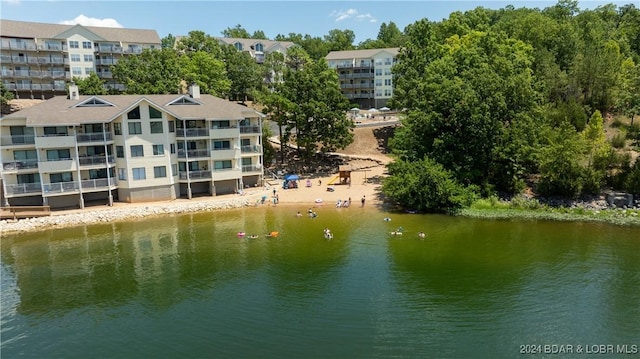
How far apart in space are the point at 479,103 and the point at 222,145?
28057mm

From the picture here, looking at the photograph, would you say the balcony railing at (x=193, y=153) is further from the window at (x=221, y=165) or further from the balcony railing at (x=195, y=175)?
the balcony railing at (x=195, y=175)

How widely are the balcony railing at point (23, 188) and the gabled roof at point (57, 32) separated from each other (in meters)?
52.0

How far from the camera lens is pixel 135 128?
47094 mm

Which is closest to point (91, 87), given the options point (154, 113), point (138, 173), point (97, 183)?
point (154, 113)

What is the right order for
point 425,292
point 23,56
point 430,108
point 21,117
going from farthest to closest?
point 23,56
point 430,108
point 21,117
point 425,292

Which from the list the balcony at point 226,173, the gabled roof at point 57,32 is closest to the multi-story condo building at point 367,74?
the gabled roof at point 57,32

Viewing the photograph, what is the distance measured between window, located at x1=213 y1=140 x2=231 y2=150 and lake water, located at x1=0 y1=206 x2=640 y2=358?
11699 mm

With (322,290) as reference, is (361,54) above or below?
above

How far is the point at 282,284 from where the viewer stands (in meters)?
29.3

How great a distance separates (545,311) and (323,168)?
42.6m

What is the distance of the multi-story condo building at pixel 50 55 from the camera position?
8212cm

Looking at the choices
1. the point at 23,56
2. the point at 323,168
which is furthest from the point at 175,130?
the point at 23,56

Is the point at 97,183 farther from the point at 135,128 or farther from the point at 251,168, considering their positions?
the point at 251,168

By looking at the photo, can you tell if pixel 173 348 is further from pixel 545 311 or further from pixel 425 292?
pixel 545 311
